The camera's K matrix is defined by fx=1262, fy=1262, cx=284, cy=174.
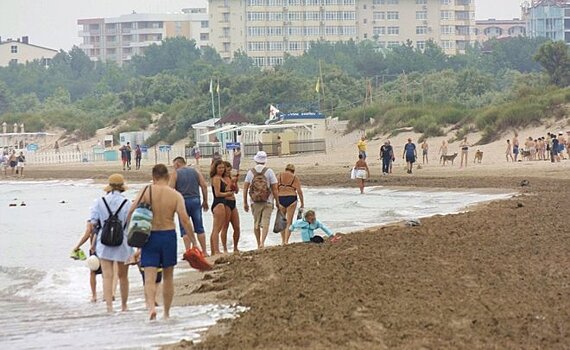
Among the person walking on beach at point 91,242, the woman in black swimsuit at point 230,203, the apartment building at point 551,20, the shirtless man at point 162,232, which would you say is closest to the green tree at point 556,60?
the woman in black swimsuit at point 230,203

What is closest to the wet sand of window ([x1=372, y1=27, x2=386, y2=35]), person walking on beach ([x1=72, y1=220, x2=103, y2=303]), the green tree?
person walking on beach ([x1=72, y1=220, x2=103, y2=303])

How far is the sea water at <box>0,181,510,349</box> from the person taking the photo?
11.0m

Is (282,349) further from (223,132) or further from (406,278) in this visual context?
(223,132)

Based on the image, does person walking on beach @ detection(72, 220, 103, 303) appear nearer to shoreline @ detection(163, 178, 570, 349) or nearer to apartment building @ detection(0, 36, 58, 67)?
shoreline @ detection(163, 178, 570, 349)

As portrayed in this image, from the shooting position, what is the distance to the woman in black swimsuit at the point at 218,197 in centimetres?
1697

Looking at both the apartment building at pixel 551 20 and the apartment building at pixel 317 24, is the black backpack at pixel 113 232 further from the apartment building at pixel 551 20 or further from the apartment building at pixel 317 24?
the apartment building at pixel 551 20

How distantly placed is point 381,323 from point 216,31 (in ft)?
506

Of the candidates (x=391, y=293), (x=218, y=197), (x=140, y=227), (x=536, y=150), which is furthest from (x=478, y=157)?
(x=140, y=227)

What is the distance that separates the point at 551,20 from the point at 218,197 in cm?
17623

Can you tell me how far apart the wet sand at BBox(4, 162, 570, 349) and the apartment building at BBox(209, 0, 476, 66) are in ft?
455

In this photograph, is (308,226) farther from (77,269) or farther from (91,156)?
(91,156)

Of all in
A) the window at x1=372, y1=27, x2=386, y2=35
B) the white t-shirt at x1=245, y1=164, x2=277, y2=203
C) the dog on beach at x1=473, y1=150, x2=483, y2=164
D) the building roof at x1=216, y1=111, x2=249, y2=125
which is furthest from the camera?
the window at x1=372, y1=27, x2=386, y2=35

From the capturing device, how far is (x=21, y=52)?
187875mm

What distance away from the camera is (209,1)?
16138 cm
